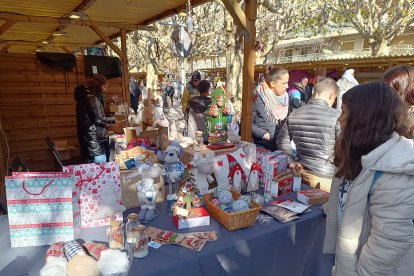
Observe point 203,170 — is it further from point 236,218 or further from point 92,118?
point 92,118

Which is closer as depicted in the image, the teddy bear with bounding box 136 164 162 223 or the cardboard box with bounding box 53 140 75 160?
the teddy bear with bounding box 136 164 162 223

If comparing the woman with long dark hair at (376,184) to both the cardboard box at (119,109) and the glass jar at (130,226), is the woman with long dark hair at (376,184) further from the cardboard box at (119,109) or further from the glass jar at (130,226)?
the cardboard box at (119,109)

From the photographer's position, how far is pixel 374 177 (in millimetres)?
1114

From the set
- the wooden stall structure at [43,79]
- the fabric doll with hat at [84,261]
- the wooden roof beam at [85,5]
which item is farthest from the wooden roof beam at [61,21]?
the fabric doll with hat at [84,261]

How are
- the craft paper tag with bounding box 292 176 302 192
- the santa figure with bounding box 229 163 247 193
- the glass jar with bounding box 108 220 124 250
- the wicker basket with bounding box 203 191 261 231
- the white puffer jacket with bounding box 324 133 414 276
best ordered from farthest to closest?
the craft paper tag with bounding box 292 176 302 192 → the santa figure with bounding box 229 163 247 193 → the wicker basket with bounding box 203 191 261 231 → the glass jar with bounding box 108 220 124 250 → the white puffer jacket with bounding box 324 133 414 276

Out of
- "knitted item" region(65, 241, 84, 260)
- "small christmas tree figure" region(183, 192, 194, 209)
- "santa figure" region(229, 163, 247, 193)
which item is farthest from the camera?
"santa figure" region(229, 163, 247, 193)

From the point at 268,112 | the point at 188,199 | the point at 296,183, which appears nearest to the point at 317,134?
the point at 296,183

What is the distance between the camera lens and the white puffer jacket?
3.43 feet

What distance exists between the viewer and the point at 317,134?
7.41 ft

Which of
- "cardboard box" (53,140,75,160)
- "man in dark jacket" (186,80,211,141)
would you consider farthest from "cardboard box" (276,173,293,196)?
"cardboard box" (53,140,75,160)

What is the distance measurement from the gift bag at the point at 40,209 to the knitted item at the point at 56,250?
85mm

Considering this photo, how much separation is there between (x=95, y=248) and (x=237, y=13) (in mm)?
2877

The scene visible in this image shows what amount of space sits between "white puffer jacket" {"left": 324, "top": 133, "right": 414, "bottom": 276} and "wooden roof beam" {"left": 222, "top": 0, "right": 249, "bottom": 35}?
2.51 meters

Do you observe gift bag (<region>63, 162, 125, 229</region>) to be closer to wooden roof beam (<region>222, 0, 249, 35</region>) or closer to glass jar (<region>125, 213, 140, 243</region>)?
glass jar (<region>125, 213, 140, 243</region>)
